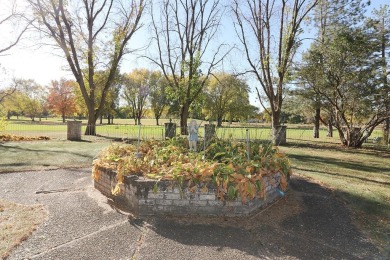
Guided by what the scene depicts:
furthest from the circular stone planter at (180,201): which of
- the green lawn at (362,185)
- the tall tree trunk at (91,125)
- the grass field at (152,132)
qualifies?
the tall tree trunk at (91,125)

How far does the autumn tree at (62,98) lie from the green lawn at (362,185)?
49774 millimetres

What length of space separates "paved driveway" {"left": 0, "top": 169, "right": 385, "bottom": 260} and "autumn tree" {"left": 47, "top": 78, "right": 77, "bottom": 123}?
167 ft

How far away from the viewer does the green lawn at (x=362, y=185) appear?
16.4 ft

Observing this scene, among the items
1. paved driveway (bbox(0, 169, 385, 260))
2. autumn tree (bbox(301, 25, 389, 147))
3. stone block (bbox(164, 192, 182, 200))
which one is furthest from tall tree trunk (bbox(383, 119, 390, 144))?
stone block (bbox(164, 192, 182, 200))

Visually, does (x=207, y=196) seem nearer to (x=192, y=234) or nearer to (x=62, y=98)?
(x=192, y=234)

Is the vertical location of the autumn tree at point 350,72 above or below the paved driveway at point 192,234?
above

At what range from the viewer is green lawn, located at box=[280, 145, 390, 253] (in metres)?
5.01

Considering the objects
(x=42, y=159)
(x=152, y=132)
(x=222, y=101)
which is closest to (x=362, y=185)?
(x=42, y=159)

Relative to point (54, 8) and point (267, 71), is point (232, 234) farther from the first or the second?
point (54, 8)

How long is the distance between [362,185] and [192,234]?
590 cm

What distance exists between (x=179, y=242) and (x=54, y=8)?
2001 cm

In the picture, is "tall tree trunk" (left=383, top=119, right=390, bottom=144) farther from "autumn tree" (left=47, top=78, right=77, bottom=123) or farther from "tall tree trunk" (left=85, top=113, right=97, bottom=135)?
"autumn tree" (left=47, top=78, right=77, bottom=123)

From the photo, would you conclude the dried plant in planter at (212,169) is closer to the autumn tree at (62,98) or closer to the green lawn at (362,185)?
the green lawn at (362,185)

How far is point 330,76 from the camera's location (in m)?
16.9
